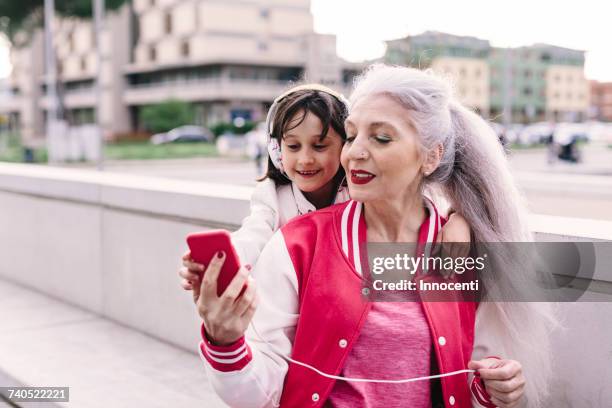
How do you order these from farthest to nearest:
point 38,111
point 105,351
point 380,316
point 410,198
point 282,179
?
point 38,111 < point 105,351 < point 282,179 < point 410,198 < point 380,316

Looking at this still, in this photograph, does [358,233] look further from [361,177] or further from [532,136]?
[532,136]

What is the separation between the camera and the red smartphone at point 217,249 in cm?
170

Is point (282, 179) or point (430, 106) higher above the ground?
point (430, 106)

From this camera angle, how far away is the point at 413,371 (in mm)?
2100

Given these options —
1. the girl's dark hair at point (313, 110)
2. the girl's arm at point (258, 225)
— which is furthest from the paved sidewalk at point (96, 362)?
the girl's dark hair at point (313, 110)

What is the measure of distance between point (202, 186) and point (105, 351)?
1148 mm

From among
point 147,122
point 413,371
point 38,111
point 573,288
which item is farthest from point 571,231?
point 38,111

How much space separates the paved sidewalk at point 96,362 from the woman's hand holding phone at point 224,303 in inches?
72.6

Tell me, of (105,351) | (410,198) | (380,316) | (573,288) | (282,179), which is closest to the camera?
(380,316)

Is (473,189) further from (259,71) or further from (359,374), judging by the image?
(259,71)

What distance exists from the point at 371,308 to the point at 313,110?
0.88m

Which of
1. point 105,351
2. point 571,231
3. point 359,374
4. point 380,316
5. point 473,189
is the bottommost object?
point 105,351

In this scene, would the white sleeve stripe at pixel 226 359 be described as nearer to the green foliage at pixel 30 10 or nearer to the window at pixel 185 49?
the green foliage at pixel 30 10

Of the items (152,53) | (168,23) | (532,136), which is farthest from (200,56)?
(532,136)
